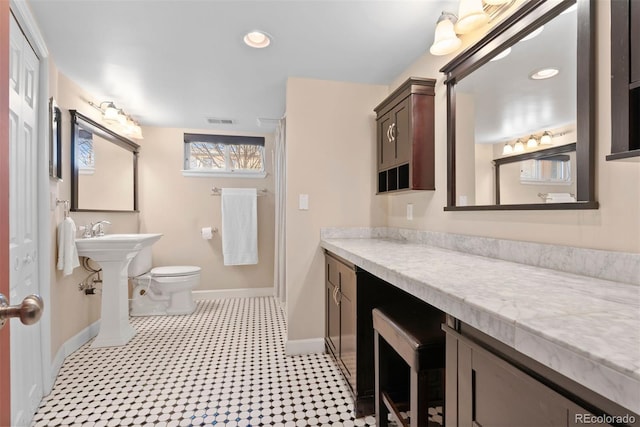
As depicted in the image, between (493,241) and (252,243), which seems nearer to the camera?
(493,241)

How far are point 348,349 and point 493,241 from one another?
98 centimetres

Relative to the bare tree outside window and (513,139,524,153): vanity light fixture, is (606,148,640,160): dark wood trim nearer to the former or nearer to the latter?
(513,139,524,153): vanity light fixture

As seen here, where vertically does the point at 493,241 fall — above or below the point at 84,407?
above

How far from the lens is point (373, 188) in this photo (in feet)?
7.88

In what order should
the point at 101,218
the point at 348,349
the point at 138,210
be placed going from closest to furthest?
the point at 348,349 < the point at 101,218 < the point at 138,210

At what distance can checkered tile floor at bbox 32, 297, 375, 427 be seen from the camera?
5.03 ft

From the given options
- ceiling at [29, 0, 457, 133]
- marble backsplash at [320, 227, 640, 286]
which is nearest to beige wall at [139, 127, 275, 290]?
ceiling at [29, 0, 457, 133]

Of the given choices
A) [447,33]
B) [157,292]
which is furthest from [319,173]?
[157,292]

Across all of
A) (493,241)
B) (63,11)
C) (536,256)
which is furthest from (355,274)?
(63,11)

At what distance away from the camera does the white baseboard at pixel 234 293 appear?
3.60 metres

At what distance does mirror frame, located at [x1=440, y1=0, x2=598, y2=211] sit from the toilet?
2.70m

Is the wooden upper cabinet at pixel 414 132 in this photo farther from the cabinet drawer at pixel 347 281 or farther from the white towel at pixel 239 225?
the white towel at pixel 239 225

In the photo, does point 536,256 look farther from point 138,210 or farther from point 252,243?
point 138,210

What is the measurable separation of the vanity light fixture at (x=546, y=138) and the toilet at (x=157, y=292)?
10.1ft
